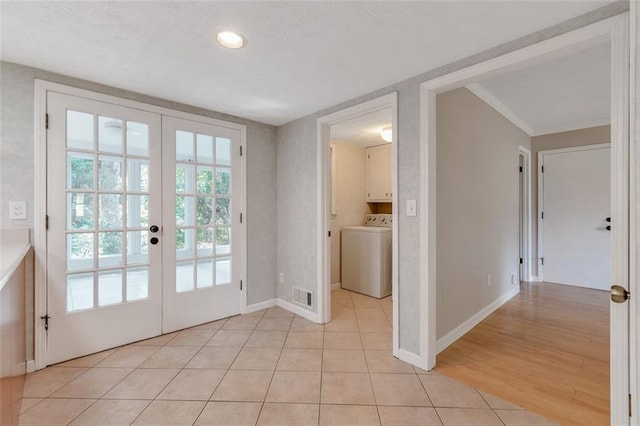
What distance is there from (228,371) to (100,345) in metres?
1.19

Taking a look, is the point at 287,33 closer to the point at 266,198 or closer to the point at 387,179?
the point at 266,198

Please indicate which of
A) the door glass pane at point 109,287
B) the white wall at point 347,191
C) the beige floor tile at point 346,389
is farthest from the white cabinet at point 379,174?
the door glass pane at point 109,287

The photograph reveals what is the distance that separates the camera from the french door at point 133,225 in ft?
7.36

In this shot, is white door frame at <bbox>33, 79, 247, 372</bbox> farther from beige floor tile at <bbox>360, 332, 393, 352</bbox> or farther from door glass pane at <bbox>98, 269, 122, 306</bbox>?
beige floor tile at <bbox>360, 332, 393, 352</bbox>

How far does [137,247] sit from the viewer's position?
2.59 m

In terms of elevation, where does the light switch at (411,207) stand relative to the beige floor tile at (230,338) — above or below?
above

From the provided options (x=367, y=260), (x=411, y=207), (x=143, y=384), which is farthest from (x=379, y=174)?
(x=143, y=384)

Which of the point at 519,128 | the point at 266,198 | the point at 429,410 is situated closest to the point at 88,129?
the point at 266,198

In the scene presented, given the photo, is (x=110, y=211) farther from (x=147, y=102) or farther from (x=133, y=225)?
(x=147, y=102)

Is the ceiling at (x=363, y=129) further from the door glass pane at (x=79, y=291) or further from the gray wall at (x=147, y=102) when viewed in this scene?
the door glass pane at (x=79, y=291)

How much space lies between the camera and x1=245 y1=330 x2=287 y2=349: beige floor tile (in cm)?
252

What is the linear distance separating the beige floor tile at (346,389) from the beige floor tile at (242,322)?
1160 millimetres

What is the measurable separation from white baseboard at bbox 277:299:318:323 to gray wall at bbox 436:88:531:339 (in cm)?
127

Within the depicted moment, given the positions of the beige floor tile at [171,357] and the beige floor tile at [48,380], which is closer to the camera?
the beige floor tile at [48,380]
